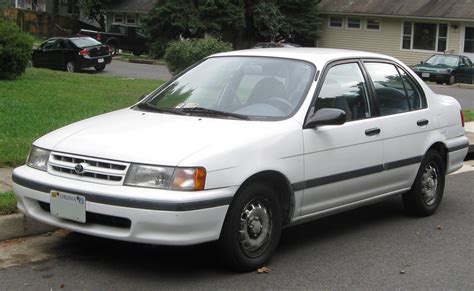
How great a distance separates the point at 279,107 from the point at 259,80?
1.33ft

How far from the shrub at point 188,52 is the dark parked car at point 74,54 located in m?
10.7

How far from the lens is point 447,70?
27.6 m

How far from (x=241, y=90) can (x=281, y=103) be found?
16.2 inches

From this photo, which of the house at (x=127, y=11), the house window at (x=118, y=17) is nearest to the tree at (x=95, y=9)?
the house at (x=127, y=11)

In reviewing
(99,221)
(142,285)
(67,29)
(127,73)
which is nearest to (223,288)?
(142,285)

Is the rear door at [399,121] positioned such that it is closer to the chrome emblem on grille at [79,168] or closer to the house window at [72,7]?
the chrome emblem on grille at [79,168]

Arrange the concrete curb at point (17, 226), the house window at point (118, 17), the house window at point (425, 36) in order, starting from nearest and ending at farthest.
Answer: the concrete curb at point (17, 226) → the house window at point (425, 36) → the house window at point (118, 17)

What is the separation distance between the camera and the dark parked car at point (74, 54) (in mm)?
25188

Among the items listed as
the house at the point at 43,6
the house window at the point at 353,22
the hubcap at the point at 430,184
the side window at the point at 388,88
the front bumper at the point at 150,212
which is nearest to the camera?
the front bumper at the point at 150,212

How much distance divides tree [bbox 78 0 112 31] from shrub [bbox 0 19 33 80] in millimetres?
30906

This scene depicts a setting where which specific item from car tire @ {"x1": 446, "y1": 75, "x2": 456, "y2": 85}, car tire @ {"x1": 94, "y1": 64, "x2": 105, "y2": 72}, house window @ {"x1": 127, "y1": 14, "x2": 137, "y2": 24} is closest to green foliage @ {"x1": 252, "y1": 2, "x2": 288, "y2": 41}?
car tire @ {"x1": 446, "y1": 75, "x2": 456, "y2": 85}

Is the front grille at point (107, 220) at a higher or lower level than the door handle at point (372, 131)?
lower

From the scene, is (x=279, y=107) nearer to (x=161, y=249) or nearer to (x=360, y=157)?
(x=360, y=157)

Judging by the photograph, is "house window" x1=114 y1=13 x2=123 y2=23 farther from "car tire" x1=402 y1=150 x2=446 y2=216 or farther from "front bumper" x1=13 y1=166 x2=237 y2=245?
"front bumper" x1=13 y1=166 x2=237 y2=245
